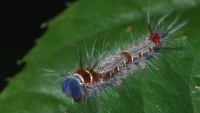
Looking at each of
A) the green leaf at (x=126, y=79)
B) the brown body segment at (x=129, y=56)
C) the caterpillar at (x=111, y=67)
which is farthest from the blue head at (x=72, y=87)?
the brown body segment at (x=129, y=56)

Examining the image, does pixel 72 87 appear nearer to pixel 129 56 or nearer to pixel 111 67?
pixel 111 67

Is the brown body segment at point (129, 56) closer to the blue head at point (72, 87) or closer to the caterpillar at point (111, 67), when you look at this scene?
the caterpillar at point (111, 67)

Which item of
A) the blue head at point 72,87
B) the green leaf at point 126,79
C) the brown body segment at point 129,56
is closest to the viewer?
the green leaf at point 126,79

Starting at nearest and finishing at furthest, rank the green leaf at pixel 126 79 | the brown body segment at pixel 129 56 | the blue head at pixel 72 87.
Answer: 1. the green leaf at pixel 126 79
2. the blue head at pixel 72 87
3. the brown body segment at pixel 129 56

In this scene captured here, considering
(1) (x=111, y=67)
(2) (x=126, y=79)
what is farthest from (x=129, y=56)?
(2) (x=126, y=79)

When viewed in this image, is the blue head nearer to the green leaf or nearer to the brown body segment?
the green leaf

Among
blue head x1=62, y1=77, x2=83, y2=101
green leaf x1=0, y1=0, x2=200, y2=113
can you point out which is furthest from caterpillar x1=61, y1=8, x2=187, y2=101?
green leaf x1=0, y1=0, x2=200, y2=113

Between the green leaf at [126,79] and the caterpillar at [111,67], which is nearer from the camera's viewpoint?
the green leaf at [126,79]
